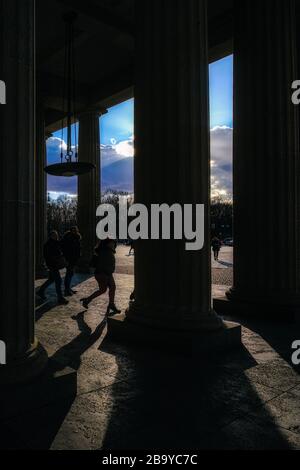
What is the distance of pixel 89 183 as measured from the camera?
1953 cm

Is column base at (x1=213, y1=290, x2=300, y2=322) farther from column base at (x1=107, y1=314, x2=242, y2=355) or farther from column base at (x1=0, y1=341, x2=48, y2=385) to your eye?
column base at (x1=0, y1=341, x2=48, y2=385)

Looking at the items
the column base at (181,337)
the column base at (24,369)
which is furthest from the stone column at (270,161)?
the column base at (24,369)

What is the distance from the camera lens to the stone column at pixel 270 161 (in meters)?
8.07

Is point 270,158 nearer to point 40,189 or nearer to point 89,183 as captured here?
point 40,189

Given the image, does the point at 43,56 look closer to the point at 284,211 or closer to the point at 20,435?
the point at 284,211

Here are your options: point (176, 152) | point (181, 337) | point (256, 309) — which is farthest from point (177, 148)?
point (256, 309)

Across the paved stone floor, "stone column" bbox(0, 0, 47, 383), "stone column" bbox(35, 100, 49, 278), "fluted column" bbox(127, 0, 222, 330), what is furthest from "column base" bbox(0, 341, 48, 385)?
"stone column" bbox(35, 100, 49, 278)

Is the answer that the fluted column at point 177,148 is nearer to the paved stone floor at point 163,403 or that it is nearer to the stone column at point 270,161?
the paved stone floor at point 163,403

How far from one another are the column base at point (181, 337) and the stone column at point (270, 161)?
244 cm

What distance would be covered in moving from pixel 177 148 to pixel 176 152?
0.06 metres

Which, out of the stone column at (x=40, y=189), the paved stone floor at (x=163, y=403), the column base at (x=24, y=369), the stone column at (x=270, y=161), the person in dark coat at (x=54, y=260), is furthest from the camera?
the stone column at (x=40, y=189)

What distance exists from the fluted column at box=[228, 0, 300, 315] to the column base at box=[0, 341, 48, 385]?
523cm

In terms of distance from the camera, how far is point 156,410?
3.68 m

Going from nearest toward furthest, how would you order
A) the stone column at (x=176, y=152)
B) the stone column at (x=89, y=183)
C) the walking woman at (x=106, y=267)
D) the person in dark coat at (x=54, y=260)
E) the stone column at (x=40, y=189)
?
the stone column at (x=176, y=152) < the walking woman at (x=106, y=267) < the person in dark coat at (x=54, y=260) < the stone column at (x=40, y=189) < the stone column at (x=89, y=183)
